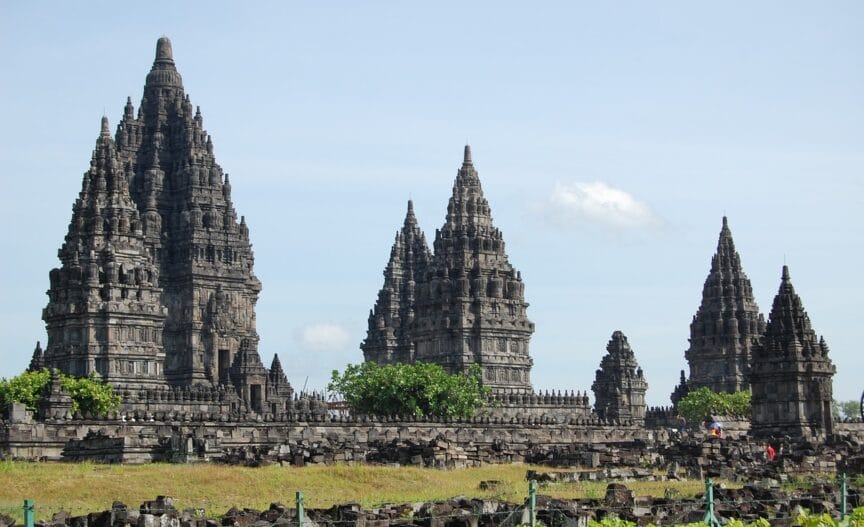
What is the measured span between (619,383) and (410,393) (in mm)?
34081

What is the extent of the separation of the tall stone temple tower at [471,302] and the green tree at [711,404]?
609 inches

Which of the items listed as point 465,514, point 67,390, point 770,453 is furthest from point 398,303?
point 465,514

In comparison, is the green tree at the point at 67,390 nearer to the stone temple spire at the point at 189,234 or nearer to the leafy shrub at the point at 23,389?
the leafy shrub at the point at 23,389

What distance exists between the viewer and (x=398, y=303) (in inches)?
6540

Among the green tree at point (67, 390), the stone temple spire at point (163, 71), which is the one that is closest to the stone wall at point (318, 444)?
the green tree at point (67, 390)

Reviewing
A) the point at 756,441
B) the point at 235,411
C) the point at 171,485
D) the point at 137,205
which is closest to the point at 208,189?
the point at 137,205

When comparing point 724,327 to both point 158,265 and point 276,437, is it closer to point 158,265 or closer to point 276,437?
point 158,265

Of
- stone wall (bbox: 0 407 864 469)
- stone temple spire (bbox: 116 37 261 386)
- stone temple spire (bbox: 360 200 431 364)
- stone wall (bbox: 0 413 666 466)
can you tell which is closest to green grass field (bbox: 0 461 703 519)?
stone wall (bbox: 0 407 864 469)

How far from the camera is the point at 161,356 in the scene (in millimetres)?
125688

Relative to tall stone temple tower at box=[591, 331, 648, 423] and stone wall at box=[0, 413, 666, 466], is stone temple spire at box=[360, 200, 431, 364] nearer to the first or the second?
tall stone temple tower at box=[591, 331, 648, 423]

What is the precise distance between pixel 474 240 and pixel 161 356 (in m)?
32.1

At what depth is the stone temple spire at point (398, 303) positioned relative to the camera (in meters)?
161

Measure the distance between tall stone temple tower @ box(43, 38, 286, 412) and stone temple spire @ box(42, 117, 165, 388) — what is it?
0.07m

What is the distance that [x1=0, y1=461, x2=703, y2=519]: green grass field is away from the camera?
5756 cm
